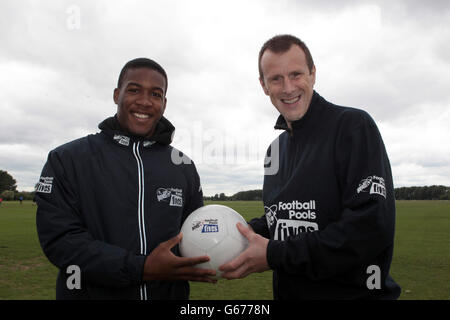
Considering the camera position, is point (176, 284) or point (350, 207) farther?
point (176, 284)

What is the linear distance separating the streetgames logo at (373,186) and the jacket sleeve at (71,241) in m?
2.11

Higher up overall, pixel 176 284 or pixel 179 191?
pixel 179 191

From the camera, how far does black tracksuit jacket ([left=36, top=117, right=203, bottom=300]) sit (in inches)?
125

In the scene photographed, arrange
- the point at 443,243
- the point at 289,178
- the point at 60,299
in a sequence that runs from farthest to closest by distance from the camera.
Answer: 1. the point at 443,243
2. the point at 289,178
3. the point at 60,299

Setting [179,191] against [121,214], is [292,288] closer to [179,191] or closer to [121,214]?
[179,191]

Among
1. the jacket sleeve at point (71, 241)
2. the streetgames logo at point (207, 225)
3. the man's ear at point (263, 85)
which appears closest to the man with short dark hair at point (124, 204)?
the jacket sleeve at point (71, 241)

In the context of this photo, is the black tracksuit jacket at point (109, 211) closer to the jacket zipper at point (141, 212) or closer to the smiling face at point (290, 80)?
the jacket zipper at point (141, 212)

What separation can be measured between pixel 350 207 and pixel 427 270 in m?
10.0

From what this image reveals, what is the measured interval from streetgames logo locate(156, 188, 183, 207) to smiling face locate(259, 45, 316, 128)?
1495 mm

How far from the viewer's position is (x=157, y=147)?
4020mm

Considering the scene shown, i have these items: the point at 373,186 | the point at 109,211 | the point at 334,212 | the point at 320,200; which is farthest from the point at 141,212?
the point at 373,186

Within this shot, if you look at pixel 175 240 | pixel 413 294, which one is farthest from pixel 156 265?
pixel 413 294

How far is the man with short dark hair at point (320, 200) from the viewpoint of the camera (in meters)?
3.01

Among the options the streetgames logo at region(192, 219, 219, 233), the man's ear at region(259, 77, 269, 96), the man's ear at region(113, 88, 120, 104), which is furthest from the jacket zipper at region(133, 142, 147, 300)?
the man's ear at region(259, 77, 269, 96)
